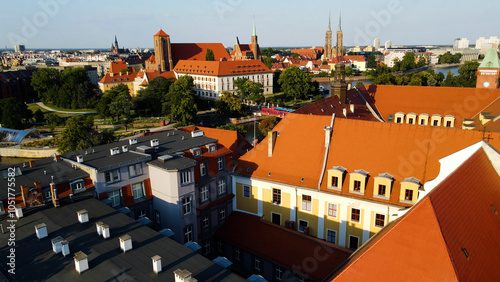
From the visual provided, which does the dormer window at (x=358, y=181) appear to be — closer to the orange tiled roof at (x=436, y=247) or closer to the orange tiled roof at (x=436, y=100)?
the orange tiled roof at (x=436, y=247)

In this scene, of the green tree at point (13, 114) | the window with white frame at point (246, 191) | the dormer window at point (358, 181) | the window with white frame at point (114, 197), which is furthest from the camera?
the green tree at point (13, 114)


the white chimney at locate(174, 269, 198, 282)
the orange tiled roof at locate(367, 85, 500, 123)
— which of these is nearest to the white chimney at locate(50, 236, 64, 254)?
the white chimney at locate(174, 269, 198, 282)

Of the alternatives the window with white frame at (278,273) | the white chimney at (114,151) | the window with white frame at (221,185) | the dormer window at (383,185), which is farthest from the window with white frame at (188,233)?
the dormer window at (383,185)

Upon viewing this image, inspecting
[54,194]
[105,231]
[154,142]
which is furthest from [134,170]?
[105,231]

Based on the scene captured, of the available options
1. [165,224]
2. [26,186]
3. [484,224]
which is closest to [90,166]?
[26,186]

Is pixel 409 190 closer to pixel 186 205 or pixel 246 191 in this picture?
pixel 246 191

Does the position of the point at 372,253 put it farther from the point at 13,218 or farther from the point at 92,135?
the point at 92,135
